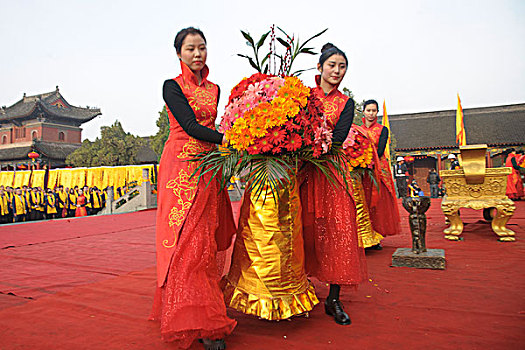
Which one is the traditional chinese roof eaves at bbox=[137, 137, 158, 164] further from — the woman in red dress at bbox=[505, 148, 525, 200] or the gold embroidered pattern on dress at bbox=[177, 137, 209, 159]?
the gold embroidered pattern on dress at bbox=[177, 137, 209, 159]

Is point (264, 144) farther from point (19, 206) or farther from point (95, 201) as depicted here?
point (95, 201)

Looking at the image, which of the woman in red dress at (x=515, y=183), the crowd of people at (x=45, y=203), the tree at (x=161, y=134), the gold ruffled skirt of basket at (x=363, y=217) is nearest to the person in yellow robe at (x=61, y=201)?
the crowd of people at (x=45, y=203)

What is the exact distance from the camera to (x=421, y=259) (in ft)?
9.75

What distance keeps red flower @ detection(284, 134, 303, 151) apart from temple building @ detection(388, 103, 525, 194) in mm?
18642

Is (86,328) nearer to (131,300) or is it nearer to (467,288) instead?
(131,300)

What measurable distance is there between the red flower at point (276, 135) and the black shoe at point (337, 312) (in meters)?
0.94

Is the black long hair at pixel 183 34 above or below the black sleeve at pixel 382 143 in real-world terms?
above

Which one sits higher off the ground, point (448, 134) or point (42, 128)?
point (42, 128)

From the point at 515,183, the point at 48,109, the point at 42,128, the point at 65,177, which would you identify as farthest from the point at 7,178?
the point at 515,183

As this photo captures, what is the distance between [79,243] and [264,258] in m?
4.42

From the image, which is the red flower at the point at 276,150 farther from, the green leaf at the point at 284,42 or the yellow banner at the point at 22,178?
the yellow banner at the point at 22,178

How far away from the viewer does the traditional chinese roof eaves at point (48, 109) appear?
25812 millimetres

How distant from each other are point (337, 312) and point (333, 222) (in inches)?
18.7

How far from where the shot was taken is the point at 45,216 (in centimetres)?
1162
